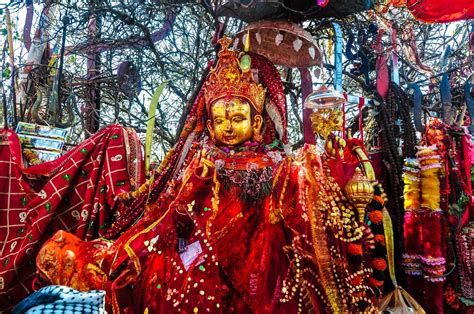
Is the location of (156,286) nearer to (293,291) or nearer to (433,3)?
(293,291)

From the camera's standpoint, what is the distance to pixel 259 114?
3.58 m

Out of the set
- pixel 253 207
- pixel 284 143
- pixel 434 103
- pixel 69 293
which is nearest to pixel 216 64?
pixel 284 143

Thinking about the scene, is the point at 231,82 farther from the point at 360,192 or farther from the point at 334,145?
the point at 360,192

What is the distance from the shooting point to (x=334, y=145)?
296 cm

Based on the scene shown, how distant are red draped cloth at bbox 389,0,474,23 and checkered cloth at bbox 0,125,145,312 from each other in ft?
9.40

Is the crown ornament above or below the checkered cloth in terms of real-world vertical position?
above

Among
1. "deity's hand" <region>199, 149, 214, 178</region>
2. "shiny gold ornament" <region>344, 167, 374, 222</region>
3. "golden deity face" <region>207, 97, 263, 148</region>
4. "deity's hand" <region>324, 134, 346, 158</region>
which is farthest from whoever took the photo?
"golden deity face" <region>207, 97, 263, 148</region>

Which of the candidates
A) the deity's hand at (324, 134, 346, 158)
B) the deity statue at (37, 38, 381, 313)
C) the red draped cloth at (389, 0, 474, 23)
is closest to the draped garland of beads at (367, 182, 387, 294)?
the deity statue at (37, 38, 381, 313)

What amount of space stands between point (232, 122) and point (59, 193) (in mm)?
1509

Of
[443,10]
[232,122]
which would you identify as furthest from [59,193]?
[443,10]

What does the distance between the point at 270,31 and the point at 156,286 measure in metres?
2.05

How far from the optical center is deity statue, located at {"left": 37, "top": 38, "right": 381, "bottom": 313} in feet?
9.30

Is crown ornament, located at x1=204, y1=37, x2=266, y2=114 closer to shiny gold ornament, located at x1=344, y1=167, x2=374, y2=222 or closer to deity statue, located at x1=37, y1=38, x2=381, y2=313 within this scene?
deity statue, located at x1=37, y1=38, x2=381, y2=313

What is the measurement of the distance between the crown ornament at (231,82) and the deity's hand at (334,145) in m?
0.78
